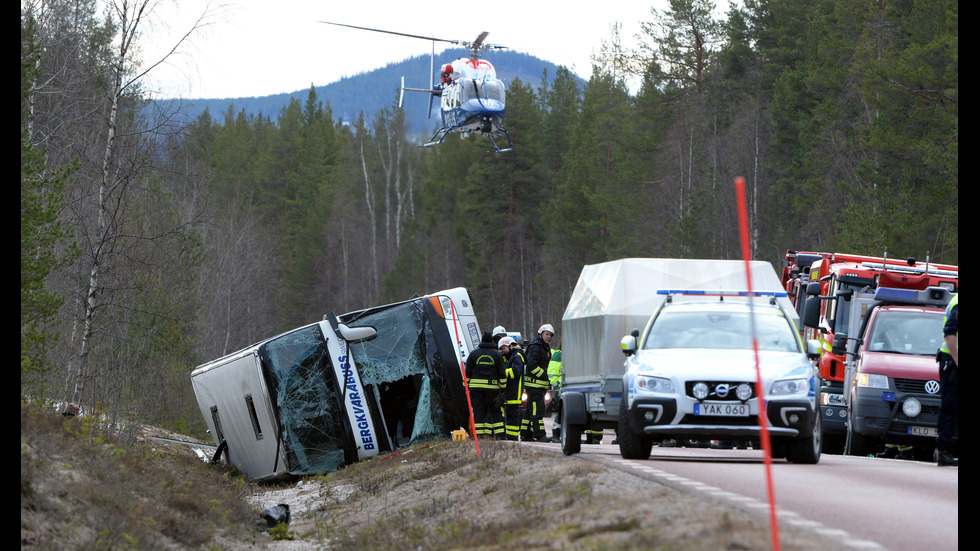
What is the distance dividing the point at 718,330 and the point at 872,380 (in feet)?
17.2

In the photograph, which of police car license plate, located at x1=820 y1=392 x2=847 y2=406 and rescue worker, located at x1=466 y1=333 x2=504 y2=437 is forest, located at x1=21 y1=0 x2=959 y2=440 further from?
police car license plate, located at x1=820 y1=392 x2=847 y2=406

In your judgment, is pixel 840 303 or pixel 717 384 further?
pixel 840 303

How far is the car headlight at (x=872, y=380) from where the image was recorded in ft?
59.6

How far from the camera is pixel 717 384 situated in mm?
12945

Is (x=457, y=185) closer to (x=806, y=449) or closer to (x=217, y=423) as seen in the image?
(x=217, y=423)

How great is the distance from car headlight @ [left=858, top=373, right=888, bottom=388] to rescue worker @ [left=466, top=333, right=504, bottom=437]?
554 centimetres

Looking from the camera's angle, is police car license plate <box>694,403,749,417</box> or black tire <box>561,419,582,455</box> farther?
black tire <box>561,419,582,455</box>

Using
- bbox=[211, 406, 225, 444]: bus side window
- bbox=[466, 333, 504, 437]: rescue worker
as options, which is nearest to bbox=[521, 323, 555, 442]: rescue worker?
bbox=[466, 333, 504, 437]: rescue worker

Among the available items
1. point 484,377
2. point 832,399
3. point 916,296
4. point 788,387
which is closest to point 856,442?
point 832,399

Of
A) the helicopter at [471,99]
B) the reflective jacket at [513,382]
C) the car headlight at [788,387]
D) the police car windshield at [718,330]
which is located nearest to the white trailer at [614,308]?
the reflective jacket at [513,382]

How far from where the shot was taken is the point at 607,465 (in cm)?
1266

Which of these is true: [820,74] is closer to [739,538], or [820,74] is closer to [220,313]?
[220,313]

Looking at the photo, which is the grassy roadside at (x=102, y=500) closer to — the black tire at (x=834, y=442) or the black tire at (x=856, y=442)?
the black tire at (x=856, y=442)

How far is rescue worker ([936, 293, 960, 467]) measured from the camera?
13.0 m
